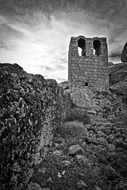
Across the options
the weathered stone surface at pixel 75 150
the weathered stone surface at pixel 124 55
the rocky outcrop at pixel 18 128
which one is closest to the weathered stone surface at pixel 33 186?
the rocky outcrop at pixel 18 128

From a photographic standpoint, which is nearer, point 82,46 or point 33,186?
point 33,186

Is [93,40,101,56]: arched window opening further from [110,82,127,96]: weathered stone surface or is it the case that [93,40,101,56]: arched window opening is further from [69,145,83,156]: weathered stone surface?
[69,145,83,156]: weathered stone surface

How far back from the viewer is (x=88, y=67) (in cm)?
1291

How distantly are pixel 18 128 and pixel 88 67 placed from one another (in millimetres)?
11573

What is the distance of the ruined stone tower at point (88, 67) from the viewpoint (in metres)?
12.6

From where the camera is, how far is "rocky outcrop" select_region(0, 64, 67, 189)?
2053 millimetres

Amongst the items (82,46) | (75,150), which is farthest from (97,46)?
(75,150)

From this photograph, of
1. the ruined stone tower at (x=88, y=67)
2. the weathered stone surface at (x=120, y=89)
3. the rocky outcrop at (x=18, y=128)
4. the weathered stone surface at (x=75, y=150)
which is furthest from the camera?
the ruined stone tower at (x=88, y=67)

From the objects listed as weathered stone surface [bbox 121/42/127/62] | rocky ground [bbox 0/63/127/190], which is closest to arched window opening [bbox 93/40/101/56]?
weathered stone surface [bbox 121/42/127/62]

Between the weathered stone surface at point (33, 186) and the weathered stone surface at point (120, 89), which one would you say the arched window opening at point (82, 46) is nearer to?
the weathered stone surface at point (120, 89)

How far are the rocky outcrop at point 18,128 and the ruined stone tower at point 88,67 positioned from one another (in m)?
9.45

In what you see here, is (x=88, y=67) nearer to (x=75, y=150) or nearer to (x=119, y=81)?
(x=119, y=81)

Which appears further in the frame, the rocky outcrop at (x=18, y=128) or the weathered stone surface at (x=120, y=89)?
the weathered stone surface at (x=120, y=89)

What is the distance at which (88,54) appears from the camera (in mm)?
13258
